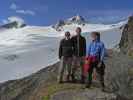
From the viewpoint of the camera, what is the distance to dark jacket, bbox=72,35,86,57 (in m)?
14.4

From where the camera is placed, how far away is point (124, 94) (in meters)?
14.5

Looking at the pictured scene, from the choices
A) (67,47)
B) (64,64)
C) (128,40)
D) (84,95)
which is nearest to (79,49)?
(67,47)

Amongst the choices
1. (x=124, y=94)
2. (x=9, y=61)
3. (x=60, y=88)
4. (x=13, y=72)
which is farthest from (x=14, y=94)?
(x=9, y=61)

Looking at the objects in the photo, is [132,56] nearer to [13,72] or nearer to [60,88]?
[60,88]

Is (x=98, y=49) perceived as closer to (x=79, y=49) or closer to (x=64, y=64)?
(x=79, y=49)

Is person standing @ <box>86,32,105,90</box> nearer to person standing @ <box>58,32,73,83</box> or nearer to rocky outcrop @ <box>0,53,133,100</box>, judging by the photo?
rocky outcrop @ <box>0,53,133,100</box>

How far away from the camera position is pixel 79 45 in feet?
47.4

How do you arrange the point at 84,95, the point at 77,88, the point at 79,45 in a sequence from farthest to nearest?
the point at 79,45
the point at 77,88
the point at 84,95

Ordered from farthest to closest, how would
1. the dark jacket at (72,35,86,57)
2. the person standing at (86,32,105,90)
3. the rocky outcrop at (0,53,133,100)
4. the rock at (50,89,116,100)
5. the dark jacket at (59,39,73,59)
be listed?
the dark jacket at (59,39,73,59) < the dark jacket at (72,35,86,57) < the person standing at (86,32,105,90) < the rocky outcrop at (0,53,133,100) < the rock at (50,89,116,100)

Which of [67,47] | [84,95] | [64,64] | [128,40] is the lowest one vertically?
[84,95]

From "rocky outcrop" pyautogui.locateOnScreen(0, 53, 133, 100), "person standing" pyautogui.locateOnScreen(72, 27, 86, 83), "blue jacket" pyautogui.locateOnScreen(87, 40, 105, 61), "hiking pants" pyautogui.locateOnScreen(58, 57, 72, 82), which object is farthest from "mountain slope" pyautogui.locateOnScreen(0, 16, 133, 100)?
"blue jacket" pyautogui.locateOnScreen(87, 40, 105, 61)

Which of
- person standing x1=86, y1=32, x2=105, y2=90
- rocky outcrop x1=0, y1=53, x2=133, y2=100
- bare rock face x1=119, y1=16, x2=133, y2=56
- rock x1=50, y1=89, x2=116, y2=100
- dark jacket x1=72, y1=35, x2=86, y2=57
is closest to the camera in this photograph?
A: rock x1=50, y1=89, x2=116, y2=100

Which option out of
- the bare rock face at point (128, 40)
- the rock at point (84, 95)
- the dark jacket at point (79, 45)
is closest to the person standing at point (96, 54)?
the rock at point (84, 95)

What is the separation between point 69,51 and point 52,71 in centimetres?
366
